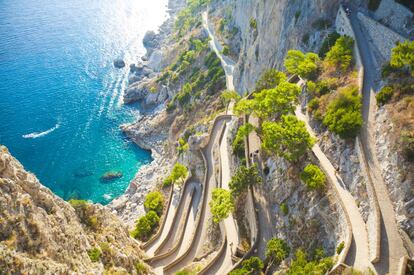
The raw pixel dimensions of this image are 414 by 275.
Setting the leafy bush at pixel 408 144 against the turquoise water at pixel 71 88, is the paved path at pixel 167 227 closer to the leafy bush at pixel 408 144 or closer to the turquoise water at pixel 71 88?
the turquoise water at pixel 71 88

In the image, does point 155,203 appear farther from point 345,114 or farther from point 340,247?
point 340,247

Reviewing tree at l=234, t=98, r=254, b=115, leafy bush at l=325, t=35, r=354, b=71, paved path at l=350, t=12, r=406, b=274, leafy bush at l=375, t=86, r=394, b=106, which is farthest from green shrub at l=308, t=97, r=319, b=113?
tree at l=234, t=98, r=254, b=115

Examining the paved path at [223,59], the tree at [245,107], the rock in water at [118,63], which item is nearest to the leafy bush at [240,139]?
the tree at [245,107]

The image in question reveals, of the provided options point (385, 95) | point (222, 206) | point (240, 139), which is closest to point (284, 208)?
point (222, 206)

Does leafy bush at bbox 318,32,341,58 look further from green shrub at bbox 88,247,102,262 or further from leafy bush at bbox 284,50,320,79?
green shrub at bbox 88,247,102,262

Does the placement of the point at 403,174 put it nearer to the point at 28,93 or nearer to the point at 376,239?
the point at 376,239
